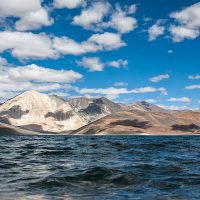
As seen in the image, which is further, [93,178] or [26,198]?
[93,178]

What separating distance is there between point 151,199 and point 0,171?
1353cm

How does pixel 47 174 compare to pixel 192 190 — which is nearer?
pixel 192 190

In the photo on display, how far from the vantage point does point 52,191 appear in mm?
19281

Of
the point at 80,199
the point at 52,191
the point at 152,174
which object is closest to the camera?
the point at 80,199

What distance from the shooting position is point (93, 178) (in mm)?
24047

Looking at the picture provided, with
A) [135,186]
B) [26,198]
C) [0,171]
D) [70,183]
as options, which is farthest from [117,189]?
[0,171]

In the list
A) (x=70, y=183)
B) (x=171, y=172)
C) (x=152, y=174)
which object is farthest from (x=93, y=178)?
(x=171, y=172)

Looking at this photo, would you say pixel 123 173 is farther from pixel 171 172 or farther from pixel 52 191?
pixel 52 191

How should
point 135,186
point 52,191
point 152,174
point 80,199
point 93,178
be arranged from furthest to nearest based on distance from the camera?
point 152,174
point 93,178
point 135,186
point 52,191
point 80,199

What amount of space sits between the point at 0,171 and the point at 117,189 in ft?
34.8

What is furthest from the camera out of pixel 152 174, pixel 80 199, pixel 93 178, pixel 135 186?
pixel 152 174

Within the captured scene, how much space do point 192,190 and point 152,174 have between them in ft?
21.2

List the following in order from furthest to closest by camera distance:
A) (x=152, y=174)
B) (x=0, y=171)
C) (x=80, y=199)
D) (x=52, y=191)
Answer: (x=0, y=171) < (x=152, y=174) < (x=52, y=191) < (x=80, y=199)

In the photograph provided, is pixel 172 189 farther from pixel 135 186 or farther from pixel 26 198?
pixel 26 198
